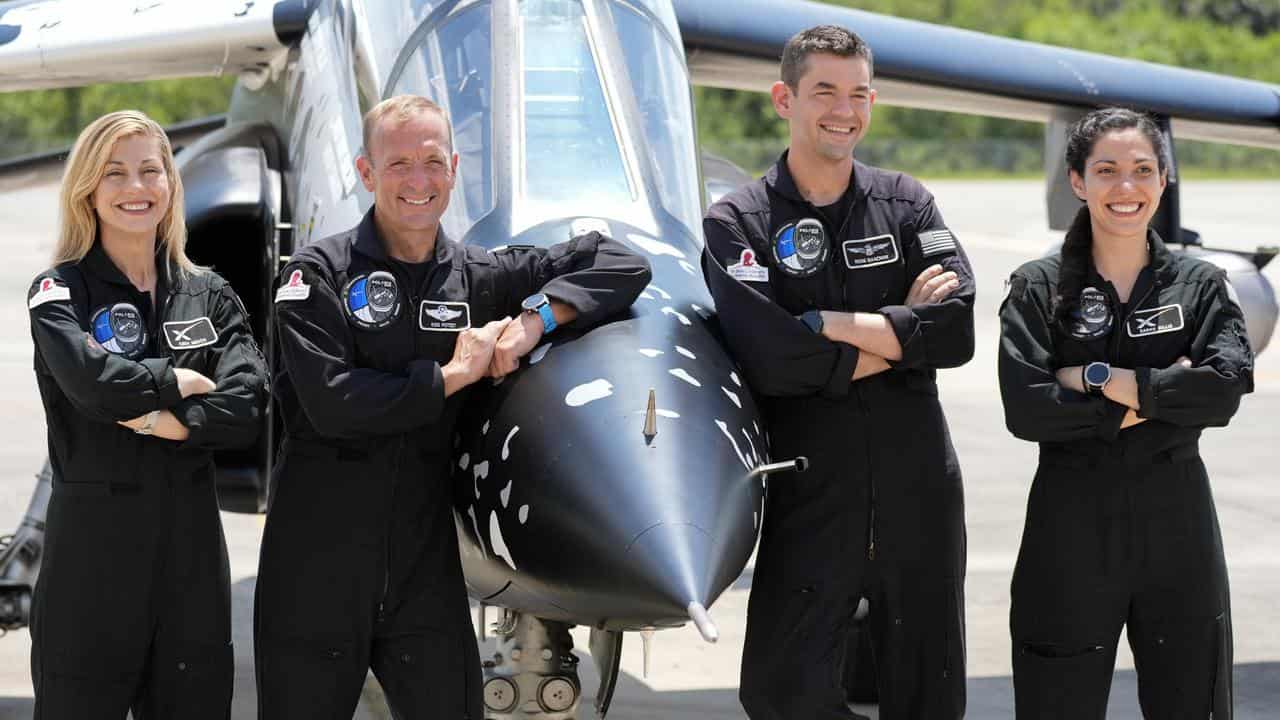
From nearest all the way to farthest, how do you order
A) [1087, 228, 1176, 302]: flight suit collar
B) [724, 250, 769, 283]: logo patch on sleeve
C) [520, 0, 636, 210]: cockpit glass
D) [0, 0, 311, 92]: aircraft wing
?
[724, 250, 769, 283]: logo patch on sleeve < [1087, 228, 1176, 302]: flight suit collar < [520, 0, 636, 210]: cockpit glass < [0, 0, 311, 92]: aircraft wing

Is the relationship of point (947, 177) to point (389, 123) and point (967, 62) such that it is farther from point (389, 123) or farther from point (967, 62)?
point (389, 123)

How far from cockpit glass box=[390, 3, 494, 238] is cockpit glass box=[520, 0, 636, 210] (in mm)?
125

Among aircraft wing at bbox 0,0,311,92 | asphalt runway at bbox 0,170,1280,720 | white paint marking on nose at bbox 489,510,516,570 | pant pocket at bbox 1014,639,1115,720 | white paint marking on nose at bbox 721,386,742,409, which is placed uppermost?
aircraft wing at bbox 0,0,311,92

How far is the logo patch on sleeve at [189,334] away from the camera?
456 cm

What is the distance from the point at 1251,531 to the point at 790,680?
7496mm

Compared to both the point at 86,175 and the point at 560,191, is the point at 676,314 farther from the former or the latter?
the point at 86,175

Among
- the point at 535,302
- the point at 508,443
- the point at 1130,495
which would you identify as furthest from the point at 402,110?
the point at 1130,495

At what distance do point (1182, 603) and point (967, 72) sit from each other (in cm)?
452

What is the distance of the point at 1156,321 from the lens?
4727mm

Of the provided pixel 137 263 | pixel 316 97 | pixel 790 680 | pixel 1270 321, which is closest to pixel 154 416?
pixel 137 263

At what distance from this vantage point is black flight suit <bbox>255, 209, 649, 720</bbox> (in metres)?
4.31

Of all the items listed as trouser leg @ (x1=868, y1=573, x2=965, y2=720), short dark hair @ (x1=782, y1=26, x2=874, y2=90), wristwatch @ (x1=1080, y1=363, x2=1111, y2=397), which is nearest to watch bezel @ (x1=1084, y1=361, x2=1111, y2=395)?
wristwatch @ (x1=1080, y1=363, x2=1111, y2=397)

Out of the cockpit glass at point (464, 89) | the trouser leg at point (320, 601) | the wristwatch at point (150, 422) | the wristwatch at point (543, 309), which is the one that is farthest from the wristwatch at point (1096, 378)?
the wristwatch at point (150, 422)

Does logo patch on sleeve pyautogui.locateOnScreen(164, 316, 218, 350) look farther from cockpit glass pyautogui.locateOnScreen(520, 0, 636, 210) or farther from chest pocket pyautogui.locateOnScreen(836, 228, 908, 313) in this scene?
chest pocket pyautogui.locateOnScreen(836, 228, 908, 313)
